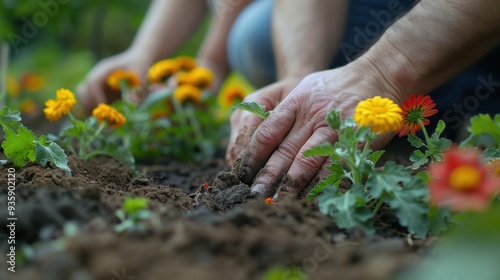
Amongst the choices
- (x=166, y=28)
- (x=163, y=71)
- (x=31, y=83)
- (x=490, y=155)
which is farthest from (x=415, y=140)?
(x=31, y=83)

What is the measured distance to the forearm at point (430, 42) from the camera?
5.52 ft

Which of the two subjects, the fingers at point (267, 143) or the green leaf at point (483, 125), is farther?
the fingers at point (267, 143)

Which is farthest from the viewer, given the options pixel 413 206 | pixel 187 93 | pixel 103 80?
pixel 103 80

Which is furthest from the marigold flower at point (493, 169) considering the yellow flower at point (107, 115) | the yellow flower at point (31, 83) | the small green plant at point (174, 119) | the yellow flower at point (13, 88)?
the yellow flower at point (31, 83)

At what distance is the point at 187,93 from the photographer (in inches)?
114

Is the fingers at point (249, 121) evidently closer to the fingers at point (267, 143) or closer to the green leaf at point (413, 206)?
Result: the fingers at point (267, 143)

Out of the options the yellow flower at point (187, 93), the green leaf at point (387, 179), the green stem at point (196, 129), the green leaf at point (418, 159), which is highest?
the green leaf at point (387, 179)

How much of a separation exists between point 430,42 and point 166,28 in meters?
2.36

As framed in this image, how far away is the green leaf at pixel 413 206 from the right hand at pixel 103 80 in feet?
7.88

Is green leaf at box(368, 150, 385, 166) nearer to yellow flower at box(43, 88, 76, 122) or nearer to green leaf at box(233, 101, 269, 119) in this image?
green leaf at box(233, 101, 269, 119)

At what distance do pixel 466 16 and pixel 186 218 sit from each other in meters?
1.00

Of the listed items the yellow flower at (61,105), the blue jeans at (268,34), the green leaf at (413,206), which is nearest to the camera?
the green leaf at (413,206)

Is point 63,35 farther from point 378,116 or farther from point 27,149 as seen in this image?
point 378,116

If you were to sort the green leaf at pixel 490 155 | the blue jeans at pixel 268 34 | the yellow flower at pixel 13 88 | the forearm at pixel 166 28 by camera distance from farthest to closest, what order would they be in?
the yellow flower at pixel 13 88 → the forearm at pixel 166 28 → the blue jeans at pixel 268 34 → the green leaf at pixel 490 155
